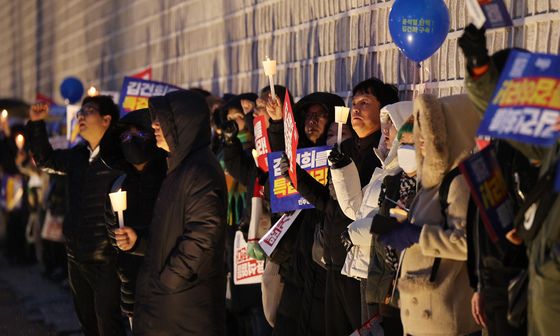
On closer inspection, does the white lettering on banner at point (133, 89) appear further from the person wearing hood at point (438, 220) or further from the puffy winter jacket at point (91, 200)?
the person wearing hood at point (438, 220)

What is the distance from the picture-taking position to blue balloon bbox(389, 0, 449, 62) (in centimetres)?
748

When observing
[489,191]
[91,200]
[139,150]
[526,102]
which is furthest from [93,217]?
[526,102]

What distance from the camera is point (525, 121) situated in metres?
4.54

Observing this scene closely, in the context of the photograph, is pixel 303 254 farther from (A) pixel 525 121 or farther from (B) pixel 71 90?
(B) pixel 71 90

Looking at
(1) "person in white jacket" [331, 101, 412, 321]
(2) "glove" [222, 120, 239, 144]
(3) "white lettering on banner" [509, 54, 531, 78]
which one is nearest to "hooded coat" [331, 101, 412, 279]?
(1) "person in white jacket" [331, 101, 412, 321]

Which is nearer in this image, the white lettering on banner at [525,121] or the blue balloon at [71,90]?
the white lettering on banner at [525,121]

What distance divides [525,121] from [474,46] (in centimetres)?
53

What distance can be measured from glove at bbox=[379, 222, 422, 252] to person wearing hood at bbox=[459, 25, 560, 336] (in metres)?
0.71

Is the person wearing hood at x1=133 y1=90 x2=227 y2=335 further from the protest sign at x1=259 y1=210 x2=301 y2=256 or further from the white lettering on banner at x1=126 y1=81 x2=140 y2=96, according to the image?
the white lettering on banner at x1=126 y1=81 x2=140 y2=96

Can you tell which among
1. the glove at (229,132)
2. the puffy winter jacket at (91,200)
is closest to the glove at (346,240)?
the puffy winter jacket at (91,200)

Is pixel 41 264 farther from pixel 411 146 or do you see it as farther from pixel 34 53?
pixel 34 53

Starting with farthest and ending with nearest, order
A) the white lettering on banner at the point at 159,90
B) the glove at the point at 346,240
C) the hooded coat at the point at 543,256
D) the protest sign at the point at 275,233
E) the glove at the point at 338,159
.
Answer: the white lettering on banner at the point at 159,90 → the protest sign at the point at 275,233 → the glove at the point at 338,159 → the glove at the point at 346,240 → the hooded coat at the point at 543,256

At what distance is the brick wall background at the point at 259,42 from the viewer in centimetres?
818

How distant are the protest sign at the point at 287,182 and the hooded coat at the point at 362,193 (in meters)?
0.82
